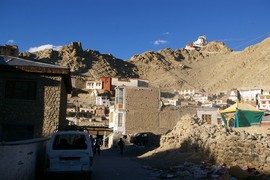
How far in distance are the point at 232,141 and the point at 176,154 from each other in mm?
5762

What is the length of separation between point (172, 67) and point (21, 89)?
165 meters

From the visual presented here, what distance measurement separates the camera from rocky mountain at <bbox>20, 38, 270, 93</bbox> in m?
141

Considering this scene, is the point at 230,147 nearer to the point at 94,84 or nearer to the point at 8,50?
the point at 8,50

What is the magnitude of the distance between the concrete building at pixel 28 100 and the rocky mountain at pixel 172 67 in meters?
111

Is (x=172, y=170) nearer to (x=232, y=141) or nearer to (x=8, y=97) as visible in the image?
(x=232, y=141)

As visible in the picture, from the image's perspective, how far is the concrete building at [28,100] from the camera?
18.7 metres

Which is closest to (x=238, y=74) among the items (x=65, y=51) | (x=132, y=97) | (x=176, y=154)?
(x=65, y=51)

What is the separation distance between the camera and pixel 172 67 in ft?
595

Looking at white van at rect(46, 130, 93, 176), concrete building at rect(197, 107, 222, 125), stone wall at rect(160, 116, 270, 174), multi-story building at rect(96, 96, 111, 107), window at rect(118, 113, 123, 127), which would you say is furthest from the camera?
multi-story building at rect(96, 96, 111, 107)

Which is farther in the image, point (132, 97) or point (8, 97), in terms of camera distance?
point (132, 97)

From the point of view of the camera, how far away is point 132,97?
1631 inches

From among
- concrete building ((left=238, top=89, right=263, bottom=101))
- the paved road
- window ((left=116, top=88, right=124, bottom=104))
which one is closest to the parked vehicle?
the paved road

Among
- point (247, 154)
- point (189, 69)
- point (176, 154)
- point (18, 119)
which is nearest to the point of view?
point (247, 154)

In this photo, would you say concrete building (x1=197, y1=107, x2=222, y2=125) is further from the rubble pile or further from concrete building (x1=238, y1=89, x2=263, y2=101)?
concrete building (x1=238, y1=89, x2=263, y2=101)
